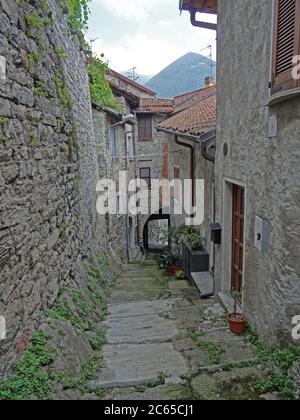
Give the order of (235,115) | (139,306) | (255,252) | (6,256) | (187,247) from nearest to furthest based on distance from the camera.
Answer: (6,256) → (255,252) → (235,115) → (139,306) → (187,247)

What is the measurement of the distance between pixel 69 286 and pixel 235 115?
3.47 metres

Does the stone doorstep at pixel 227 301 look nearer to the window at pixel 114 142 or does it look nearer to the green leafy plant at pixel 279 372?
the green leafy plant at pixel 279 372

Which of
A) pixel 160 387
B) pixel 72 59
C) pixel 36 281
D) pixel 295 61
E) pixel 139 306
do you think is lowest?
pixel 139 306

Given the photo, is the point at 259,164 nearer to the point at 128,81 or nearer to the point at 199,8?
the point at 199,8

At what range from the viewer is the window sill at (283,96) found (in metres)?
2.96

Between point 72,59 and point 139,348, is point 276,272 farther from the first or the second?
point 72,59

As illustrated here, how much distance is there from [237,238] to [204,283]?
2.28 metres

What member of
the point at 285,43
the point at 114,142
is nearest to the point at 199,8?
the point at 285,43

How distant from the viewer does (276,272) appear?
357cm

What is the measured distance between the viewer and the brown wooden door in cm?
535

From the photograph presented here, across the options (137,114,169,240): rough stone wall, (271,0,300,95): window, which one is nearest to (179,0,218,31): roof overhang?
(271,0,300,95): window

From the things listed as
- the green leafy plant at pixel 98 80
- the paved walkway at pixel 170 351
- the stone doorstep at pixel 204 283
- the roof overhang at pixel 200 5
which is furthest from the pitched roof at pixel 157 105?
the paved walkway at pixel 170 351

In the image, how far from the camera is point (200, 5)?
7109mm

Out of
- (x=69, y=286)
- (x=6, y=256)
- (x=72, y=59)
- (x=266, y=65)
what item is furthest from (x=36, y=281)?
(x=72, y=59)
